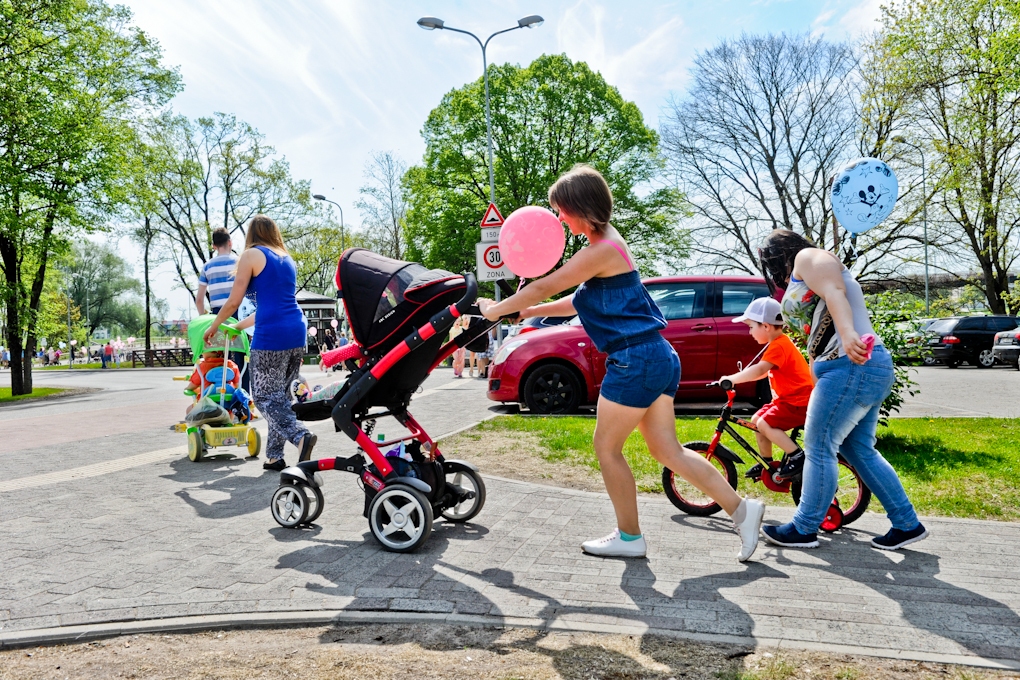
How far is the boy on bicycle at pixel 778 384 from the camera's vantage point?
4.84m

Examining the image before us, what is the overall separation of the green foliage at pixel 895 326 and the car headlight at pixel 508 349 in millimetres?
4821

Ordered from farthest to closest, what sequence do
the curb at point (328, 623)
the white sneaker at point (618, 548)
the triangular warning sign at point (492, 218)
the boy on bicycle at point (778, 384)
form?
the triangular warning sign at point (492, 218) < the boy on bicycle at point (778, 384) < the white sneaker at point (618, 548) < the curb at point (328, 623)

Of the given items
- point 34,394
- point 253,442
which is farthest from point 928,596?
point 34,394

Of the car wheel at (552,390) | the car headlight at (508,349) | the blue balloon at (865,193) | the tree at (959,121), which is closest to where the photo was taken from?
the blue balloon at (865,193)

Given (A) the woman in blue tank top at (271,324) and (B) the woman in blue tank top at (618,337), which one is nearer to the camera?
(B) the woman in blue tank top at (618,337)

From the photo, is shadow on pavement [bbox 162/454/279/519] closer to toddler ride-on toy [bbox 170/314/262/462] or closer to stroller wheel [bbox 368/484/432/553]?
toddler ride-on toy [bbox 170/314/262/462]

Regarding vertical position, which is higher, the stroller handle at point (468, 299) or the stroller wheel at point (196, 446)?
the stroller handle at point (468, 299)

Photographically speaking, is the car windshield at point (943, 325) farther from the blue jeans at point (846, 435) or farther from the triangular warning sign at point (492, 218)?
the blue jeans at point (846, 435)

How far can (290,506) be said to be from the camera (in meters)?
4.58

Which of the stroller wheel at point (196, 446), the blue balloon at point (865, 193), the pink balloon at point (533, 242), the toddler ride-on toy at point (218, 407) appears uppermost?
the blue balloon at point (865, 193)

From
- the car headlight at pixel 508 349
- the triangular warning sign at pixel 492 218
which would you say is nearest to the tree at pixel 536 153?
the triangular warning sign at pixel 492 218

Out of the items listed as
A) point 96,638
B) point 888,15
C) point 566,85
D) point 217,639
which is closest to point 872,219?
point 217,639

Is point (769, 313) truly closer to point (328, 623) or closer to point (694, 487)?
point (694, 487)

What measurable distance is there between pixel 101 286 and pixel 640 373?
308ft
